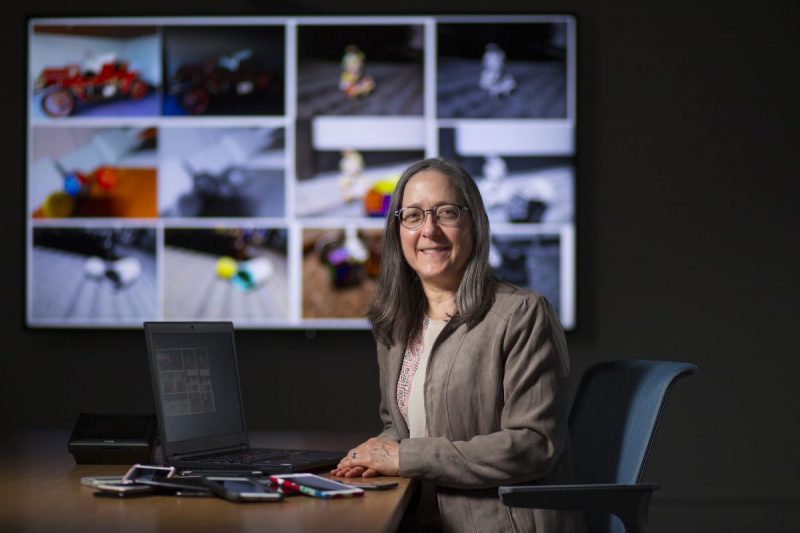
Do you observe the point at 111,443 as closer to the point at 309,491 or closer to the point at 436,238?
the point at 309,491

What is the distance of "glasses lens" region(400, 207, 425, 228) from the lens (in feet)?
7.80

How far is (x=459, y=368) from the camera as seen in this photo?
2203 millimetres

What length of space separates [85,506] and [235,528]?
343 mm

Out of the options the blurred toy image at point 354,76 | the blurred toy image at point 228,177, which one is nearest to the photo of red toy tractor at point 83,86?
the blurred toy image at point 228,177

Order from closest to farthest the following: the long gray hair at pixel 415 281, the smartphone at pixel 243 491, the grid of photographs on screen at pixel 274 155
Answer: the smartphone at pixel 243 491
the long gray hair at pixel 415 281
the grid of photographs on screen at pixel 274 155

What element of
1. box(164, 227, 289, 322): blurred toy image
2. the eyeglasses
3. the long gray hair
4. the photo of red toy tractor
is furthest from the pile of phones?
the photo of red toy tractor

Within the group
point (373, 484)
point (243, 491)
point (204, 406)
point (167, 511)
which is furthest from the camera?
point (204, 406)

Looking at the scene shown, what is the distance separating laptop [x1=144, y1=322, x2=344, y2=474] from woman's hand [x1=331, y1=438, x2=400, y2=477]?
3.1 inches

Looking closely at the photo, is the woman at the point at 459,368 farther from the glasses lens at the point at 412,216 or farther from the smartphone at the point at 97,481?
the smartphone at the point at 97,481

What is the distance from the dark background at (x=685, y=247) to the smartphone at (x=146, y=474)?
235cm

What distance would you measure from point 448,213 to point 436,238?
0.24 feet

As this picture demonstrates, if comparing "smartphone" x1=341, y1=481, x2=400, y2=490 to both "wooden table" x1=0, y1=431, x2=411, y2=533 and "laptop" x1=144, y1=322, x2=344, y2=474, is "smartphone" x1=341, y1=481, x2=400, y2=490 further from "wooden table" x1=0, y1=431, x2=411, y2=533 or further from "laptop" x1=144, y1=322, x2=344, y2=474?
"laptop" x1=144, y1=322, x2=344, y2=474

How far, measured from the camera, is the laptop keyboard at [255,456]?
2.14m

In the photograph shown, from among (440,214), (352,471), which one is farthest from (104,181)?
(352,471)
